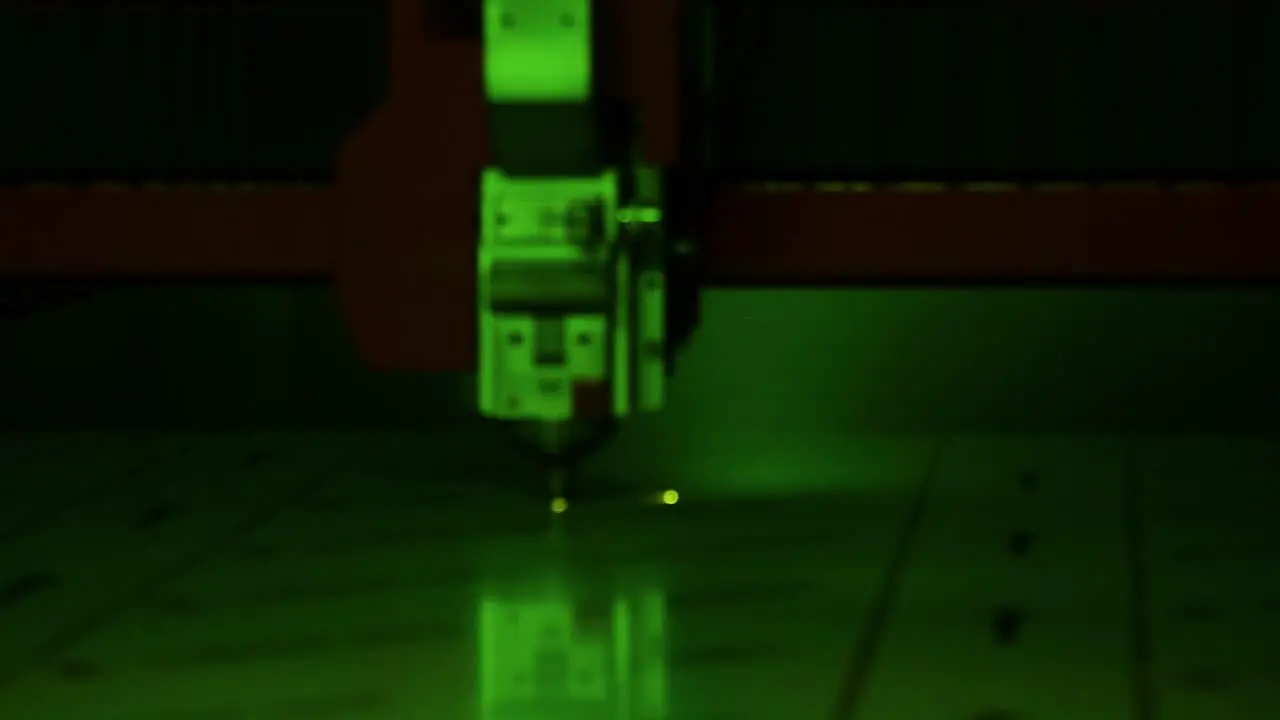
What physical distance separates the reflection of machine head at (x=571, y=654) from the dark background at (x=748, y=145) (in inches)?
52.5

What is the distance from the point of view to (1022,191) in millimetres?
3059

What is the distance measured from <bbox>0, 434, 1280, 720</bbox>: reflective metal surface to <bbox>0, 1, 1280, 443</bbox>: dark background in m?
0.38

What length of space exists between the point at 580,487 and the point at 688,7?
0.62m

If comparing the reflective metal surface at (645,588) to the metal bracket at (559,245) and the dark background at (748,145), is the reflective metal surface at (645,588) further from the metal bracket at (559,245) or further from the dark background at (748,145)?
the dark background at (748,145)

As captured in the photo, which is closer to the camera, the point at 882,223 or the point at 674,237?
the point at 674,237

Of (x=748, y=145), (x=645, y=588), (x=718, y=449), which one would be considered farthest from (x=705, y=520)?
(x=748, y=145)

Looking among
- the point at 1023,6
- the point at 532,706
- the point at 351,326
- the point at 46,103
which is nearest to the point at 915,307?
the point at 1023,6

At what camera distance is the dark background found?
366 cm

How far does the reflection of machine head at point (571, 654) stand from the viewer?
75.4 inches

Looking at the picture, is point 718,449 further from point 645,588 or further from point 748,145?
point 645,588

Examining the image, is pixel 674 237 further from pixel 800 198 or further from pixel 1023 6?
pixel 1023 6

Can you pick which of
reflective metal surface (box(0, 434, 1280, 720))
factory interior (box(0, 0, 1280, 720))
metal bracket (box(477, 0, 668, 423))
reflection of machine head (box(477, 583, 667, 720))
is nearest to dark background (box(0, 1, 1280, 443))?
factory interior (box(0, 0, 1280, 720))

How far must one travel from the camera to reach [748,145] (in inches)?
151

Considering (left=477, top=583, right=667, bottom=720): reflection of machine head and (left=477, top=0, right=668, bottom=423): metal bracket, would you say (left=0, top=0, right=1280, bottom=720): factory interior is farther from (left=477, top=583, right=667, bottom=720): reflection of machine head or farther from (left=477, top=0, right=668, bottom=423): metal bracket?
(left=477, top=0, right=668, bottom=423): metal bracket
